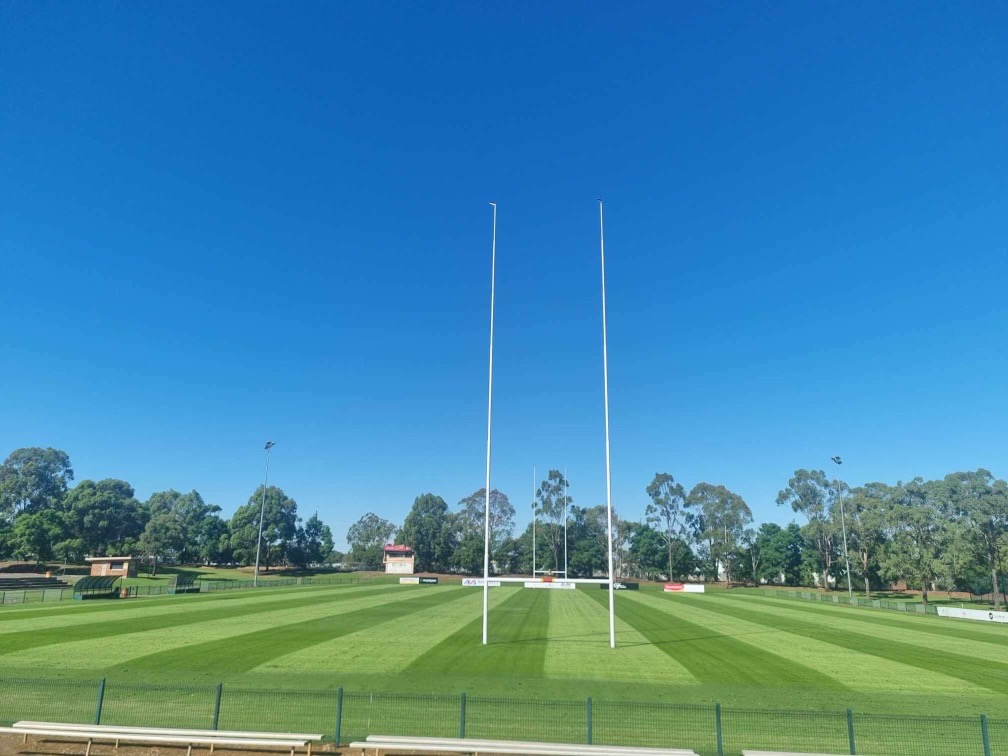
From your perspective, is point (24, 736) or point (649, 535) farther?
point (649, 535)

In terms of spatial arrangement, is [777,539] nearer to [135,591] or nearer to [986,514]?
[986,514]

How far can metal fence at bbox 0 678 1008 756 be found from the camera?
15602 mm

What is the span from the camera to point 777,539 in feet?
386

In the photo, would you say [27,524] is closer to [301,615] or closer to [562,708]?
[301,615]

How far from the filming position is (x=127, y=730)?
1377 centimetres

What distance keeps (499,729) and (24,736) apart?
11483 millimetres

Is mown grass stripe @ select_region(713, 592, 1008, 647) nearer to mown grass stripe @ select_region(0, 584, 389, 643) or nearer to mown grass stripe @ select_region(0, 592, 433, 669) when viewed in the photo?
mown grass stripe @ select_region(0, 592, 433, 669)

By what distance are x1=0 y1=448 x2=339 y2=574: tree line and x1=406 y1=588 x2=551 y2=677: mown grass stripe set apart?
103m

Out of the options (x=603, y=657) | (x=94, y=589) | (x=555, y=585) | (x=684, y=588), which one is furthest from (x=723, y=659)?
(x=684, y=588)

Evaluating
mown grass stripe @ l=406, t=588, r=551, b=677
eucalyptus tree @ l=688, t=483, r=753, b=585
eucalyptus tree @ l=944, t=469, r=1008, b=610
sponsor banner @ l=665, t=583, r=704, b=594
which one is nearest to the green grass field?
mown grass stripe @ l=406, t=588, r=551, b=677

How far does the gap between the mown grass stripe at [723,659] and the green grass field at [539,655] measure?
0.10 metres

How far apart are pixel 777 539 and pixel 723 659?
102 meters

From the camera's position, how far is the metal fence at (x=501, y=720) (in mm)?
15602

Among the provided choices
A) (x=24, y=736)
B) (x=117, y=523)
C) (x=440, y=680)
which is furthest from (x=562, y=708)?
(x=117, y=523)
